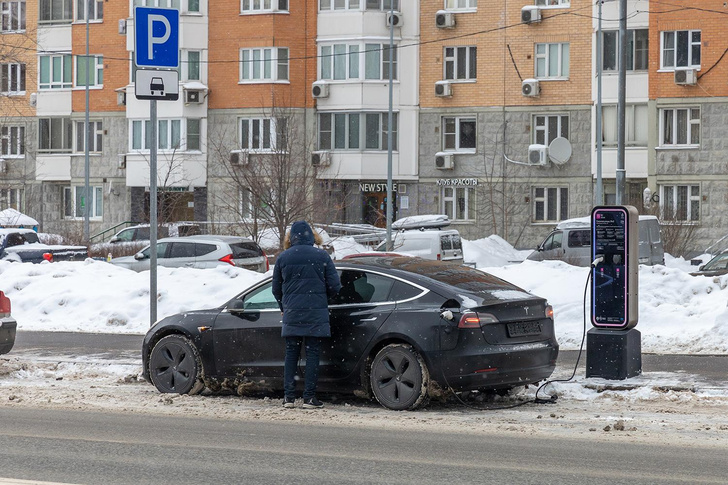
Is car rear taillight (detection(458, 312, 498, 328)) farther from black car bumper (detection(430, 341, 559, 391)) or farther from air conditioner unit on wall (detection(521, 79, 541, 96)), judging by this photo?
air conditioner unit on wall (detection(521, 79, 541, 96))

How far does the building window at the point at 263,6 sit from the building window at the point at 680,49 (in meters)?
15.3

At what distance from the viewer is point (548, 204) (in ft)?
156

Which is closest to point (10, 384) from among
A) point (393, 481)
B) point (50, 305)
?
point (393, 481)

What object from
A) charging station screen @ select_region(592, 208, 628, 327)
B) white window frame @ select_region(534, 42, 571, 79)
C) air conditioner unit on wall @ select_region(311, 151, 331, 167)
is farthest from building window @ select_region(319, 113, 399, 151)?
charging station screen @ select_region(592, 208, 628, 327)

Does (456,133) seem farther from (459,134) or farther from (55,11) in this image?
(55,11)

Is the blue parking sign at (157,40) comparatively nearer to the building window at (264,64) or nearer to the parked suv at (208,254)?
the parked suv at (208,254)

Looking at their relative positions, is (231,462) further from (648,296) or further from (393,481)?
(648,296)

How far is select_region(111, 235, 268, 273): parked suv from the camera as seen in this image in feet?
93.7

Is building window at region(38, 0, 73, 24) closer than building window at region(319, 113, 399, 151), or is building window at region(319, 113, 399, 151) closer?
building window at region(319, 113, 399, 151)

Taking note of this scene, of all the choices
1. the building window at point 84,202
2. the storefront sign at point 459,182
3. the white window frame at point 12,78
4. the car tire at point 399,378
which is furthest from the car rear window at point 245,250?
the white window frame at point 12,78

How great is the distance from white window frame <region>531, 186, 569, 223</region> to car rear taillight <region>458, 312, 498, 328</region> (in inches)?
1454

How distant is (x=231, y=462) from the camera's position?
839 cm

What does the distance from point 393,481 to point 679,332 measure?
10408mm

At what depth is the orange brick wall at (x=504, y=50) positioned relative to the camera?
46562 mm
